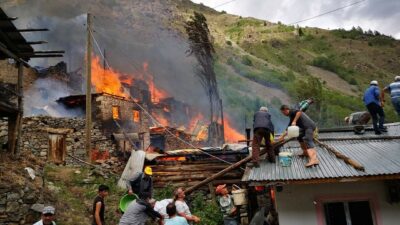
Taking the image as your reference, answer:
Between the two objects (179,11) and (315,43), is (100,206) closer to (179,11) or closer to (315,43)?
(179,11)

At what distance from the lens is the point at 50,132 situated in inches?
867

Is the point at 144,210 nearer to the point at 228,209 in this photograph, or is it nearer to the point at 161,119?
the point at 228,209

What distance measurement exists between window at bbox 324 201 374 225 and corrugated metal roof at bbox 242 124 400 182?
952mm

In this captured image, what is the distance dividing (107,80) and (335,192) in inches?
1478

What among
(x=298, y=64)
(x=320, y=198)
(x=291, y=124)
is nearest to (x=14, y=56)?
(x=291, y=124)

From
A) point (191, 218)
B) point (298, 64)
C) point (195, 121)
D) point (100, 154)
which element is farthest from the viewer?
point (298, 64)

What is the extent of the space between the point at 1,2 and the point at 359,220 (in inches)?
2169

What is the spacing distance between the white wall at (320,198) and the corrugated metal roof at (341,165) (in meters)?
0.45

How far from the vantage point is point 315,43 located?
277ft

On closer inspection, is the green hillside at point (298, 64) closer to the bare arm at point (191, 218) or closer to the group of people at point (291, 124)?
the group of people at point (291, 124)

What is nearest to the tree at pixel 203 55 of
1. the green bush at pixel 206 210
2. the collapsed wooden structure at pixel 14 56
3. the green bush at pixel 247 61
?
the green bush at pixel 247 61

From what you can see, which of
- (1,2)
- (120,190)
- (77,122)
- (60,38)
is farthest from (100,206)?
(1,2)

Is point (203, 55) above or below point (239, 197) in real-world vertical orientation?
above

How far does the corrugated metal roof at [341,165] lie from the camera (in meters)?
8.24
